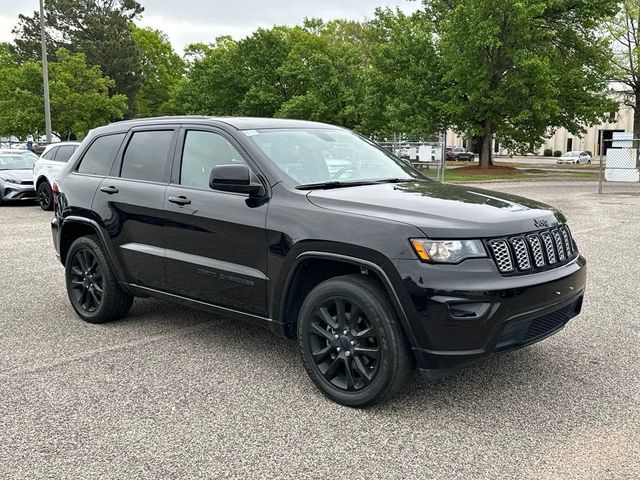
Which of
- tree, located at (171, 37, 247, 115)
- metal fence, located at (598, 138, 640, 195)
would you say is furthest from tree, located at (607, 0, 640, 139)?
tree, located at (171, 37, 247, 115)

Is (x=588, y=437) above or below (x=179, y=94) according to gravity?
below

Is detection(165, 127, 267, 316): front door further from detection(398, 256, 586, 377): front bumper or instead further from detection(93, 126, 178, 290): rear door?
detection(398, 256, 586, 377): front bumper

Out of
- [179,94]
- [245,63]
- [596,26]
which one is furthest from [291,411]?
[179,94]

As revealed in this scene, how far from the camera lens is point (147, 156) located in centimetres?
508

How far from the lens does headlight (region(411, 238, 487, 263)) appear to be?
3396 millimetres

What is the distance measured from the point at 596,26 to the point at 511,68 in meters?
5.38

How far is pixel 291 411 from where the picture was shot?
373 cm

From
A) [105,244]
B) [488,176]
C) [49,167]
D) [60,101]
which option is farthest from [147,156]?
[60,101]

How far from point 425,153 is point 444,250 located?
21.9 m

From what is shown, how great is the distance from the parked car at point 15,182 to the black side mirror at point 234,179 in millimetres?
13413

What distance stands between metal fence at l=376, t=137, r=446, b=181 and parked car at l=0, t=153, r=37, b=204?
1329 centimetres

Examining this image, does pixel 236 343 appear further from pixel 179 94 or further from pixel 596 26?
pixel 179 94

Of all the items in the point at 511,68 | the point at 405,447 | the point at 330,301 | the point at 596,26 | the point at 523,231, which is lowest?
the point at 405,447

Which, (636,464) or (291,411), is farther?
(291,411)
